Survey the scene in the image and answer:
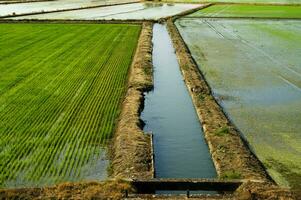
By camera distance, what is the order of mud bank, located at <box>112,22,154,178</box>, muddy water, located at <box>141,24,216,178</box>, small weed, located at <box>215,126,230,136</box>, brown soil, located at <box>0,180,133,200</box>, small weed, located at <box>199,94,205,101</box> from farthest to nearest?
small weed, located at <box>199,94,205,101</box>
small weed, located at <box>215,126,230,136</box>
muddy water, located at <box>141,24,216,178</box>
mud bank, located at <box>112,22,154,178</box>
brown soil, located at <box>0,180,133,200</box>

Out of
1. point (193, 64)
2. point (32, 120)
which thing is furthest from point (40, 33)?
point (32, 120)

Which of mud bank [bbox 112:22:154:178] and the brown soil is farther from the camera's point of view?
mud bank [bbox 112:22:154:178]

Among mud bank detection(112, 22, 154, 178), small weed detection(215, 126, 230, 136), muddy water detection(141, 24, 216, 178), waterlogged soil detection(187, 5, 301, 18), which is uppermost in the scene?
mud bank detection(112, 22, 154, 178)

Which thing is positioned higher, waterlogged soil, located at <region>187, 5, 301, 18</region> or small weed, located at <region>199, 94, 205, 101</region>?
small weed, located at <region>199, 94, 205, 101</region>

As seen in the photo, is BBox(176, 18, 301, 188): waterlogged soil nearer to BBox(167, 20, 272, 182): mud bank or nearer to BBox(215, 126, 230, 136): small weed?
BBox(167, 20, 272, 182): mud bank

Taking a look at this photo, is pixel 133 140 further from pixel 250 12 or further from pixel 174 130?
pixel 250 12

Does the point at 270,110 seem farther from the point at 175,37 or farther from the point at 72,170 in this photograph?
the point at 175,37

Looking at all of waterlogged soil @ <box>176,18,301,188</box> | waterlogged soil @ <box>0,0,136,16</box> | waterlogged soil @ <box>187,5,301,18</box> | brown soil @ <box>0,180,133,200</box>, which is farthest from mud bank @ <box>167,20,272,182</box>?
waterlogged soil @ <box>0,0,136,16</box>

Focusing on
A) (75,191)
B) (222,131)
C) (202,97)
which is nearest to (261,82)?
(202,97)
